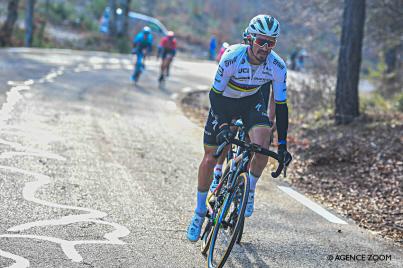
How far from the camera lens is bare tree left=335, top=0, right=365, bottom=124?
1448 centimetres

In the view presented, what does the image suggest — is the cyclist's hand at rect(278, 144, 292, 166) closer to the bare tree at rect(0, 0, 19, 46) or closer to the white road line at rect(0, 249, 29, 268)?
the white road line at rect(0, 249, 29, 268)

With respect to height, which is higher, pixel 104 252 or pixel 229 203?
pixel 229 203

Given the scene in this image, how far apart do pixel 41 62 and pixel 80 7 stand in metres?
38.3

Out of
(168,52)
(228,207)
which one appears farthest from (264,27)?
(168,52)

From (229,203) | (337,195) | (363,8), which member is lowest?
(337,195)

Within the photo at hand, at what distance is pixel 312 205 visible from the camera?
9.21m

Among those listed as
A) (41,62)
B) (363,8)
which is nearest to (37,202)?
(363,8)

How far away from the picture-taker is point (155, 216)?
24.5 feet

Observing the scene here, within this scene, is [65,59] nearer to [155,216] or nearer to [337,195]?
[337,195]

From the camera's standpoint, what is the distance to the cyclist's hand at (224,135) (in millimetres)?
5918

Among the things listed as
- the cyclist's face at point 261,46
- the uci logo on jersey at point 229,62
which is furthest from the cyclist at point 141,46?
the cyclist's face at point 261,46

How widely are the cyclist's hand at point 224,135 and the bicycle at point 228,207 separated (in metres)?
0.04

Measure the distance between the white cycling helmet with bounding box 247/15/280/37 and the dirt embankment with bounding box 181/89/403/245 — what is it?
125 inches

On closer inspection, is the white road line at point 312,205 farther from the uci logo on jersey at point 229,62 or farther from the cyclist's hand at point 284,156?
the uci logo on jersey at point 229,62
